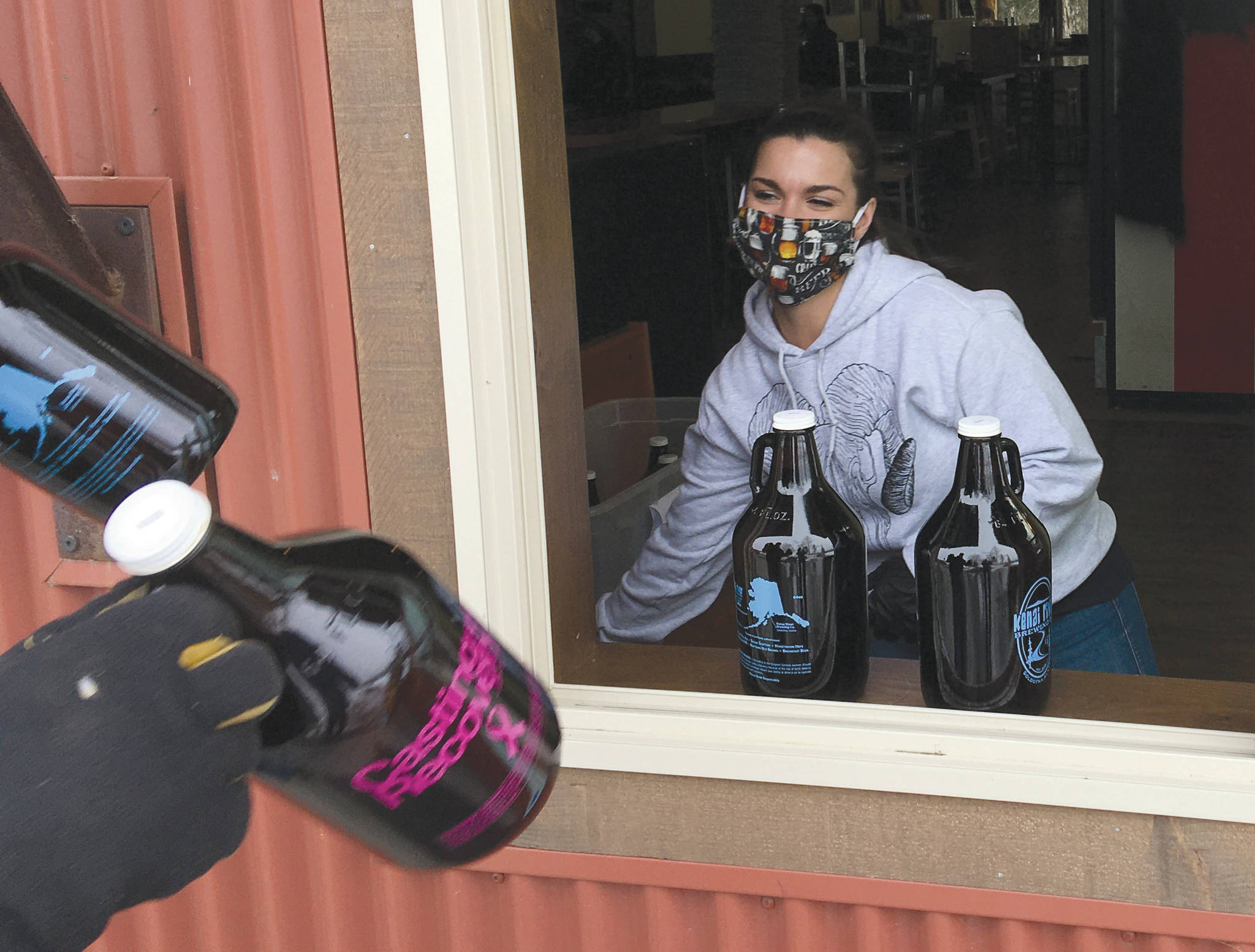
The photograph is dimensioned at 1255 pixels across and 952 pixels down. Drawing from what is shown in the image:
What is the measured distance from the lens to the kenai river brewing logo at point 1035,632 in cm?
171

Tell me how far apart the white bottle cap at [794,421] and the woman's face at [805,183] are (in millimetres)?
777

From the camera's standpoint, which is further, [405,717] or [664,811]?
[664,811]

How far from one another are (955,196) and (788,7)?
467 centimetres

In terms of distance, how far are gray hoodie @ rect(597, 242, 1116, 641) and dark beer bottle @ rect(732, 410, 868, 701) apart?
0.47 meters

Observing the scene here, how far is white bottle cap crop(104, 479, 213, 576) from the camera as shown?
900 mm

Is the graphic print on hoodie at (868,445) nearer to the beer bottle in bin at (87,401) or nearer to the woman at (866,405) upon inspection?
the woman at (866,405)

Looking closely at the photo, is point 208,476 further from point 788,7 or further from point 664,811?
point 788,7

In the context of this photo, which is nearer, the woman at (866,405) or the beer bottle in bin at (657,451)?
the woman at (866,405)

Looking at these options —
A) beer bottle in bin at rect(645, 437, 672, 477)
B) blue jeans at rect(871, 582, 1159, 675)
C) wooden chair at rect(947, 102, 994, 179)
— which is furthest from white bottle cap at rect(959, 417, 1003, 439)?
wooden chair at rect(947, 102, 994, 179)

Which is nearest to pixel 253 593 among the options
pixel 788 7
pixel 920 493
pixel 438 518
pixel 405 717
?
pixel 405 717

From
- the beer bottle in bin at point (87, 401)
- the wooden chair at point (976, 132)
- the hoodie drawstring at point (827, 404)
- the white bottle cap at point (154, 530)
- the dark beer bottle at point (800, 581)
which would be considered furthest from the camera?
the wooden chair at point (976, 132)

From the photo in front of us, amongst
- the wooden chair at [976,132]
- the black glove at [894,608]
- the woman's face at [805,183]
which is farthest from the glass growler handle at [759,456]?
the wooden chair at [976,132]

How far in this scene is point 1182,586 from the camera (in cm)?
499

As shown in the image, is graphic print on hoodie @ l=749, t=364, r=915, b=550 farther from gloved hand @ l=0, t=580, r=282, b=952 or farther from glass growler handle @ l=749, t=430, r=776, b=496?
gloved hand @ l=0, t=580, r=282, b=952
